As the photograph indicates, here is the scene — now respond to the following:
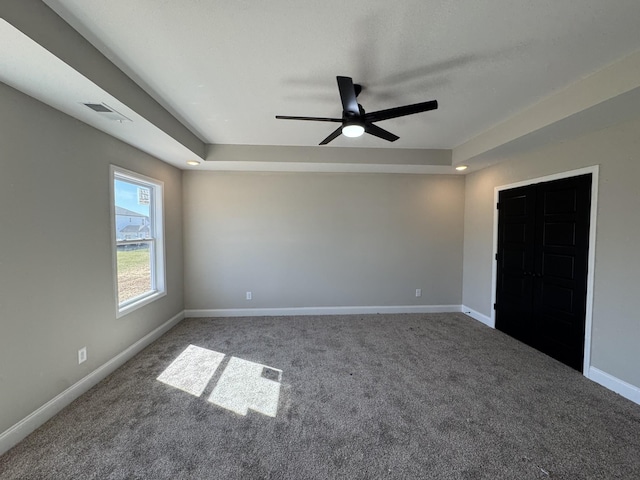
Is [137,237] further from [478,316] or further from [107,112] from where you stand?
[478,316]

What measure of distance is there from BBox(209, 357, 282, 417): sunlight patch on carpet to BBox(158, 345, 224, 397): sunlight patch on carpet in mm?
157

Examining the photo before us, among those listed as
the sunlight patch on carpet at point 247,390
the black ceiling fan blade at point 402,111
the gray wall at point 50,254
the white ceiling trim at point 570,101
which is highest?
the white ceiling trim at point 570,101

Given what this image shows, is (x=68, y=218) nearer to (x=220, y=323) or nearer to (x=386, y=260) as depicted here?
(x=220, y=323)

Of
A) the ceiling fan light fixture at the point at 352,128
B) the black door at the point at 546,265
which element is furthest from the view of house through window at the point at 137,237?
the black door at the point at 546,265

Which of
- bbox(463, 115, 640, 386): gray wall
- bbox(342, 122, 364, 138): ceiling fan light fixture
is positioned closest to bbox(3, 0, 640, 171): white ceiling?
bbox(342, 122, 364, 138): ceiling fan light fixture

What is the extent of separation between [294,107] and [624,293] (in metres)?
3.44

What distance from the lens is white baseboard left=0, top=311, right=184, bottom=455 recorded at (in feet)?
5.53

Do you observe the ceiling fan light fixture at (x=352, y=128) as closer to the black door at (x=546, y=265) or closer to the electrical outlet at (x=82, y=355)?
the black door at (x=546, y=265)

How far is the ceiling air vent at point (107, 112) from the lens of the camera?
1927 mm

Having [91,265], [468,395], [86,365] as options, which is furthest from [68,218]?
[468,395]

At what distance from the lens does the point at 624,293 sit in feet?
7.46

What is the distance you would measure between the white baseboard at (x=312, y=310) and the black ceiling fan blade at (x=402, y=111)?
10.3 feet

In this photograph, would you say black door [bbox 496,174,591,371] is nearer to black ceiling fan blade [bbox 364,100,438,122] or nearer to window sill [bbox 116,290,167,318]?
black ceiling fan blade [bbox 364,100,438,122]

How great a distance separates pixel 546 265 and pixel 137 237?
16.1 ft
